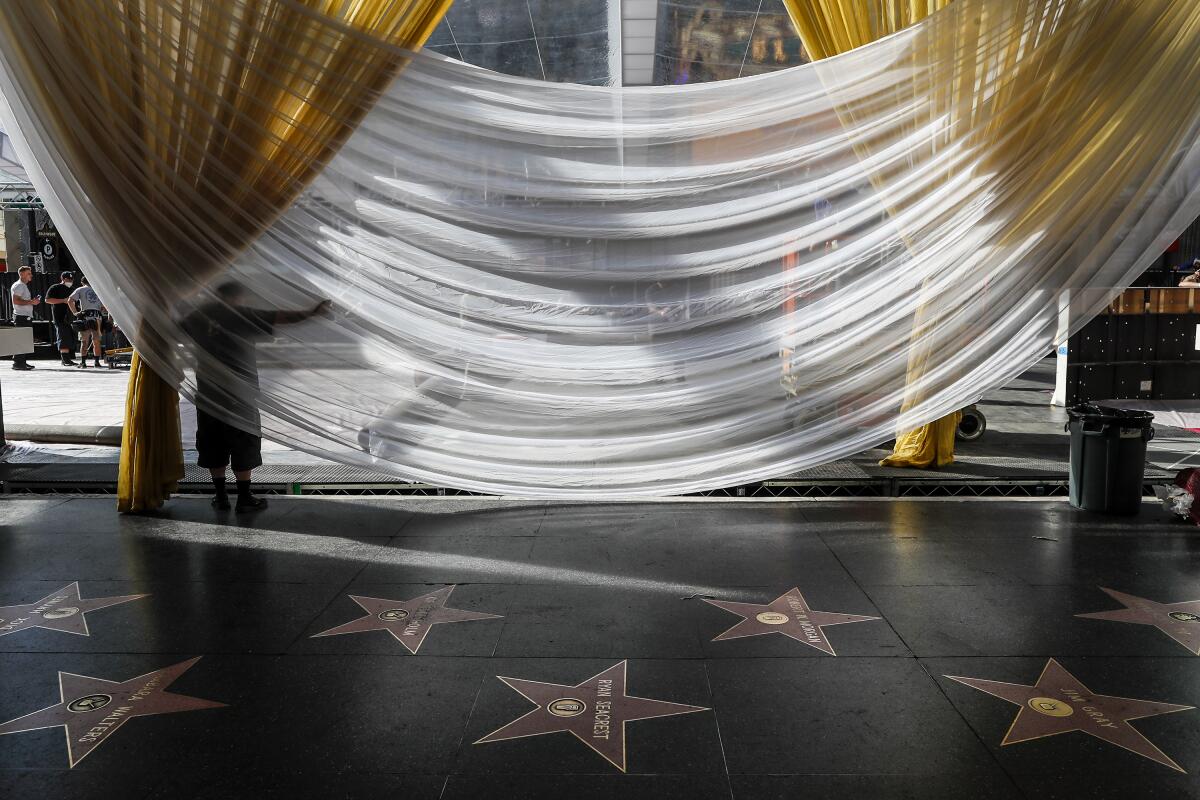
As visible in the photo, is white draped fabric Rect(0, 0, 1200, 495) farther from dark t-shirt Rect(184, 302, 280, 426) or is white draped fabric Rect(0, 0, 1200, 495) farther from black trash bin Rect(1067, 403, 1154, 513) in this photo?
black trash bin Rect(1067, 403, 1154, 513)

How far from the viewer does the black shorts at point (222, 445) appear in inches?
183

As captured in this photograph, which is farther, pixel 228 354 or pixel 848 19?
pixel 848 19

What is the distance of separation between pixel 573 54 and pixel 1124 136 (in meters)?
8.00

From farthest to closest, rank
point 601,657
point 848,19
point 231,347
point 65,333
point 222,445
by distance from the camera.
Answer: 1. point 65,333
2. point 222,445
3. point 848,19
4. point 231,347
5. point 601,657

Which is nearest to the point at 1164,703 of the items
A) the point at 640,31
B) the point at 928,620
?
the point at 928,620

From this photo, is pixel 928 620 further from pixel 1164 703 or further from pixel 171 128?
pixel 171 128

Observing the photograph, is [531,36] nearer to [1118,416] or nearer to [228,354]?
[228,354]

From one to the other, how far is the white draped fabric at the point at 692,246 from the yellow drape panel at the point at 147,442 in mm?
900

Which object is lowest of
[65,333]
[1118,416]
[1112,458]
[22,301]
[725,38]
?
[1112,458]

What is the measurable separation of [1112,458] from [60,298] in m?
14.3

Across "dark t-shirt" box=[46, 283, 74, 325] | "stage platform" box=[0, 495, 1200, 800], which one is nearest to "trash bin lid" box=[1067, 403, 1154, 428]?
"stage platform" box=[0, 495, 1200, 800]

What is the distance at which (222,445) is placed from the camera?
4.69m

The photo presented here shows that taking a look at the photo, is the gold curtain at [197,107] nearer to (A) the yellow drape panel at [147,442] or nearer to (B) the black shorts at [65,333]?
(A) the yellow drape panel at [147,442]

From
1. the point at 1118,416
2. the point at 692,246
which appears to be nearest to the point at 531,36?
the point at 692,246
